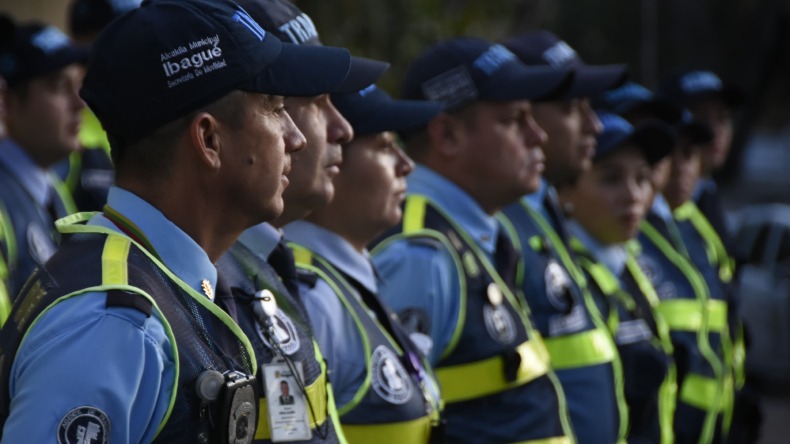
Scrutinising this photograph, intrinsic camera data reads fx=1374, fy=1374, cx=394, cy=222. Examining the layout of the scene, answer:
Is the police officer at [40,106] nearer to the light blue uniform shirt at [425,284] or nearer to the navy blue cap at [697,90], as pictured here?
the light blue uniform shirt at [425,284]

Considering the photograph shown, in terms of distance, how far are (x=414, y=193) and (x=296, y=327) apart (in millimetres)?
1858

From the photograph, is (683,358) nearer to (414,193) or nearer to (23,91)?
(414,193)

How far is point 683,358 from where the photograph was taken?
264 inches

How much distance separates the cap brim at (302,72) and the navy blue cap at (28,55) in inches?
143

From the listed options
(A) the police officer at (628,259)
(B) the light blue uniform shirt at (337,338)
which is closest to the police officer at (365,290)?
(B) the light blue uniform shirt at (337,338)

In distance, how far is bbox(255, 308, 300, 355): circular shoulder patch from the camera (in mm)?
2898

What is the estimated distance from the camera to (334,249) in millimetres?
3863

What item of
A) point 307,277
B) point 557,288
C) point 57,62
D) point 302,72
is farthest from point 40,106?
point 302,72

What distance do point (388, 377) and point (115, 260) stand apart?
1302mm

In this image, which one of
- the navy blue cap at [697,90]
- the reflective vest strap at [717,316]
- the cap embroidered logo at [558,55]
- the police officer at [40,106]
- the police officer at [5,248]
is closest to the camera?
the police officer at [5,248]

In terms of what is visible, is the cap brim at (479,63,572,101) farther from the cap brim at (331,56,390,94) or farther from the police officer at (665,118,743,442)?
the police officer at (665,118,743,442)

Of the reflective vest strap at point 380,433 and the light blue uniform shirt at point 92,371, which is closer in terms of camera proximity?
the light blue uniform shirt at point 92,371

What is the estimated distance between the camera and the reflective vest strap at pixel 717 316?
7.34m

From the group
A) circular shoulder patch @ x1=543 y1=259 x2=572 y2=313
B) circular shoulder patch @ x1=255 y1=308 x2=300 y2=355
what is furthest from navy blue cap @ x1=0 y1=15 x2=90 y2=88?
circular shoulder patch @ x1=255 y1=308 x2=300 y2=355
